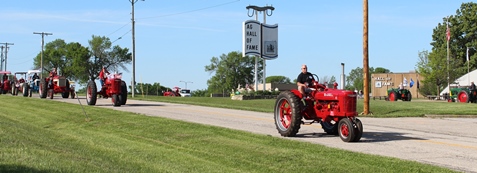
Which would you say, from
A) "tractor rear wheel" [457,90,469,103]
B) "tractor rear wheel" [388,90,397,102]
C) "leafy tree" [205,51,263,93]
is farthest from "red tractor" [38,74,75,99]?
"leafy tree" [205,51,263,93]

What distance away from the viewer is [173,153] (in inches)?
467

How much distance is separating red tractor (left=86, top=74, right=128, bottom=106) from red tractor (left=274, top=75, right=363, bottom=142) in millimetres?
14960

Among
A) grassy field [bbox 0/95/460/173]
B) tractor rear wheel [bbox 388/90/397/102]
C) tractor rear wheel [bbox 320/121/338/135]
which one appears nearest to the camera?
grassy field [bbox 0/95/460/173]

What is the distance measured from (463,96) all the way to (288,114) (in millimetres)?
29069

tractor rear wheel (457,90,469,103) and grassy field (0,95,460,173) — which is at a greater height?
tractor rear wheel (457,90,469,103)

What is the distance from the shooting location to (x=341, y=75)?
1909 cm

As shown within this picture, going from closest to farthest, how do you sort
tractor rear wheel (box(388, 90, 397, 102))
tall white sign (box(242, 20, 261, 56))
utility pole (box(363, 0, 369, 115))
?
1. utility pole (box(363, 0, 369, 115))
2. tractor rear wheel (box(388, 90, 397, 102))
3. tall white sign (box(242, 20, 261, 56))

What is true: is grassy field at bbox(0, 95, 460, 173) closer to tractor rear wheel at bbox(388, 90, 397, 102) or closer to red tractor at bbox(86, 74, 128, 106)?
red tractor at bbox(86, 74, 128, 106)

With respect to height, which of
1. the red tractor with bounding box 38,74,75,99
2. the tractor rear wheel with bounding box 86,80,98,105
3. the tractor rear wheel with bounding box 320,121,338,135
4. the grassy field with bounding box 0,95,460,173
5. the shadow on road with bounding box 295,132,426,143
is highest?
the red tractor with bounding box 38,74,75,99

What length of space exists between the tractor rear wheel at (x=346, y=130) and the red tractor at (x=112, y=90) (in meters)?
17.0

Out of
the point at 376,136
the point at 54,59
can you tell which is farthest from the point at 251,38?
the point at 54,59

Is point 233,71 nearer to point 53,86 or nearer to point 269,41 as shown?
point 269,41

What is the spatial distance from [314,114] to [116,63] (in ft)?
329

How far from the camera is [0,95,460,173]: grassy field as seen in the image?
9.75 m
